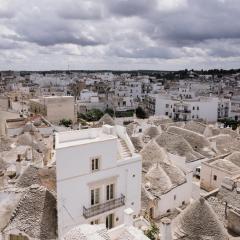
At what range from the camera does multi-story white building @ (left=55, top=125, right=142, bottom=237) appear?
1402 centimetres

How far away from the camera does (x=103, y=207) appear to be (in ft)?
49.4

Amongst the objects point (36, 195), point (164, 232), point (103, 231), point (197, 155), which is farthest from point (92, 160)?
point (197, 155)

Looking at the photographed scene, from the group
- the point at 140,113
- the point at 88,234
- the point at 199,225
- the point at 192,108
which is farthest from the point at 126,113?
the point at 88,234

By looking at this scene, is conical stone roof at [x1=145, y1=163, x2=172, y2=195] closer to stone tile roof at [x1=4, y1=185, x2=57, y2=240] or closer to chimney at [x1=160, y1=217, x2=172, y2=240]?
stone tile roof at [x1=4, y1=185, x2=57, y2=240]

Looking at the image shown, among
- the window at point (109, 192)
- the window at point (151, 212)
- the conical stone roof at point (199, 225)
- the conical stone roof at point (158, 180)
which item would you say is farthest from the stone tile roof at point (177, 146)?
the window at point (109, 192)

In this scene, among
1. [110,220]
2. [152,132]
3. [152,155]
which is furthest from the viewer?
[152,132]

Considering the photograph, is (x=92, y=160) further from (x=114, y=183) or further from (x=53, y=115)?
(x=53, y=115)

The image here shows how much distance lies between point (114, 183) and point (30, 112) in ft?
157

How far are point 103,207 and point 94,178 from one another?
1.51m

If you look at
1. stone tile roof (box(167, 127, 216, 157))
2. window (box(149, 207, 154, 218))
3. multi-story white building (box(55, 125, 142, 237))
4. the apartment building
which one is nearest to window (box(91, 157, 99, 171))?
multi-story white building (box(55, 125, 142, 237))

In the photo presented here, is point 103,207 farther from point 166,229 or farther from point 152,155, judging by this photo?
point 152,155

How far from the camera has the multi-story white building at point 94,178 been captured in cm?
1402

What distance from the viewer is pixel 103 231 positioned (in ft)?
30.1

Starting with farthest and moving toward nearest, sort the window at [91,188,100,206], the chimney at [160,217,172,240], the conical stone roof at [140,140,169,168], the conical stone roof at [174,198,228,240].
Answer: the conical stone roof at [140,140,169,168], the conical stone roof at [174,198,228,240], the window at [91,188,100,206], the chimney at [160,217,172,240]
